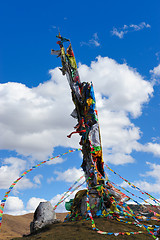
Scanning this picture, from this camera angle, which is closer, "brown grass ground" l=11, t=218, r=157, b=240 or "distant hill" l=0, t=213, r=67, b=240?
"brown grass ground" l=11, t=218, r=157, b=240

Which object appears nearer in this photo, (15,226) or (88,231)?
(88,231)

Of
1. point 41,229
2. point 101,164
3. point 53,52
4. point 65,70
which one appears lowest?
point 41,229

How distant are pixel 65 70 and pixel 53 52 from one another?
3.36 ft

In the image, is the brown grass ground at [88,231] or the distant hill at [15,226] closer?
the brown grass ground at [88,231]

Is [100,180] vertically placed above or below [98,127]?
below

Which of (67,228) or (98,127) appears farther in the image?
(98,127)

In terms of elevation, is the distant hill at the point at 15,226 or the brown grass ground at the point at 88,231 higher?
the brown grass ground at the point at 88,231

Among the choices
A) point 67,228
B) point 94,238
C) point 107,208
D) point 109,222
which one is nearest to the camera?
point 94,238

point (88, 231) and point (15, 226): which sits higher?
point (88, 231)

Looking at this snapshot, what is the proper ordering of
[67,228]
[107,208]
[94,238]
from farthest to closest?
[107,208] < [67,228] < [94,238]

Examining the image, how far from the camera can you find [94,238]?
5.43m

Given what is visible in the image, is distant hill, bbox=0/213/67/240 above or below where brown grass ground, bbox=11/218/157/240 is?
below

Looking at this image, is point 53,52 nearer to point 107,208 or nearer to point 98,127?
point 98,127

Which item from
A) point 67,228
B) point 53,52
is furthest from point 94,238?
point 53,52
